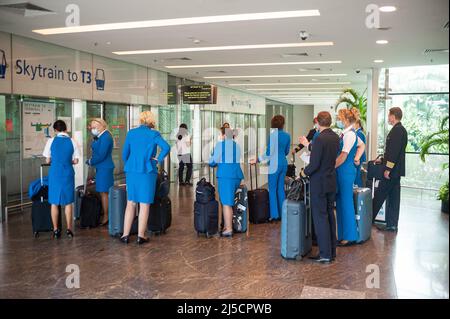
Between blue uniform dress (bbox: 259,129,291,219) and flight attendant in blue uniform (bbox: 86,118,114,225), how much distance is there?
2320mm

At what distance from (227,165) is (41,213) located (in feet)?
8.67

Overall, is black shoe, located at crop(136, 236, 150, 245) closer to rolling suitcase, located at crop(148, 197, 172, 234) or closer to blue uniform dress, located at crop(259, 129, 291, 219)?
rolling suitcase, located at crop(148, 197, 172, 234)

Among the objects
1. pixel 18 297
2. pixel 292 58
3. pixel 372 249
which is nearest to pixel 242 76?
pixel 292 58

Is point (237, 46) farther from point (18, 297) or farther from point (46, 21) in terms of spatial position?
point (18, 297)

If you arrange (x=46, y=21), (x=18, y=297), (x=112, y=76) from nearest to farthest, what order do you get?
(x=18, y=297) → (x=46, y=21) → (x=112, y=76)

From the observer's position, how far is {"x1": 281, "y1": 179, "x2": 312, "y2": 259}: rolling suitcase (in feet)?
17.0

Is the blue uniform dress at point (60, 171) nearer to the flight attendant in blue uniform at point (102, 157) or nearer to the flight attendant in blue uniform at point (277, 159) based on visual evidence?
the flight attendant in blue uniform at point (102, 157)

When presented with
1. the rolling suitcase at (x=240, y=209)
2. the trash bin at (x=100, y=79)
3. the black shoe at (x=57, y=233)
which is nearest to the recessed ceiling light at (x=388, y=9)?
the rolling suitcase at (x=240, y=209)

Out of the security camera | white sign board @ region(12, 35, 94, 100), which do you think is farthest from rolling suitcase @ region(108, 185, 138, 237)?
the security camera

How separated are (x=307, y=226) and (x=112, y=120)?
6982 millimetres

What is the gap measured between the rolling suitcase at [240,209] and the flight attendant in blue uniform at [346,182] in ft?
4.29

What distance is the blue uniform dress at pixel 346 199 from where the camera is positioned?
568 cm

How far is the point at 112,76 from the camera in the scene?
1049 centimetres

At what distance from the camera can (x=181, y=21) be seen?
656 centimetres
